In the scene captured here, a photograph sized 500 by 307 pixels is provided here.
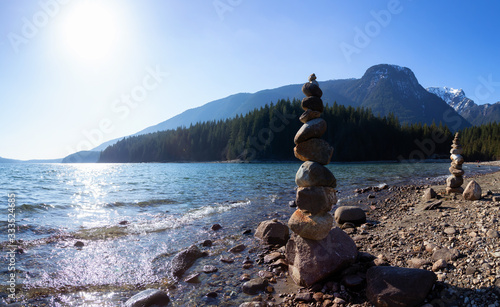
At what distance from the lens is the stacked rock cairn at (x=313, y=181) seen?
6984mm

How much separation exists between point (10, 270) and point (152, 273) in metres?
4.29

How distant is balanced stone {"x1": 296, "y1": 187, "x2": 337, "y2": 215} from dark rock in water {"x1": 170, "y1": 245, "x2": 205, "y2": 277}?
417cm

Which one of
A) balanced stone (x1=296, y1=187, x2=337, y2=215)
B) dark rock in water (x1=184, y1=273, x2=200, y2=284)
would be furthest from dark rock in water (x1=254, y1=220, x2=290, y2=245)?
dark rock in water (x1=184, y1=273, x2=200, y2=284)

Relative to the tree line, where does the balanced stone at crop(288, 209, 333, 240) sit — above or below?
below

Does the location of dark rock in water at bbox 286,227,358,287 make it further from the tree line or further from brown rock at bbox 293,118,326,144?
the tree line

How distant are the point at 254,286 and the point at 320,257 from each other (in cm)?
187

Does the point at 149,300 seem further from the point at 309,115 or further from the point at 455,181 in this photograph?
the point at 455,181

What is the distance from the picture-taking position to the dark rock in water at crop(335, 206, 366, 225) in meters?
12.2

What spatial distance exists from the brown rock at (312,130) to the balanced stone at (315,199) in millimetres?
1497

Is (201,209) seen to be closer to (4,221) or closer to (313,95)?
(4,221)

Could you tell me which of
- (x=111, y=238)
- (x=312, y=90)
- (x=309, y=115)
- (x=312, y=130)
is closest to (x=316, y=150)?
(x=312, y=130)

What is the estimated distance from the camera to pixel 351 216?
483 inches

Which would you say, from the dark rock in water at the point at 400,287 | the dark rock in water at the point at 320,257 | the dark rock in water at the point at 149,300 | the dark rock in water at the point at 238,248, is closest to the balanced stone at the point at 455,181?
the dark rock in water at the point at 320,257

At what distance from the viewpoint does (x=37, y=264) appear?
28.0 feet
